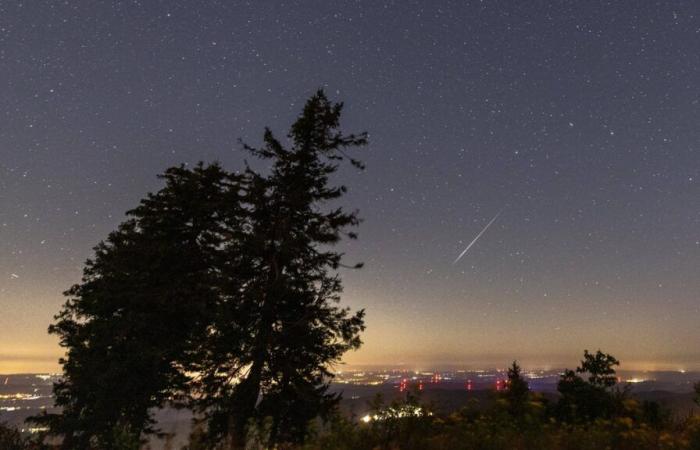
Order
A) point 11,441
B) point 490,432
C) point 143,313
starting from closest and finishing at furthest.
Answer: point 490,432 < point 11,441 < point 143,313

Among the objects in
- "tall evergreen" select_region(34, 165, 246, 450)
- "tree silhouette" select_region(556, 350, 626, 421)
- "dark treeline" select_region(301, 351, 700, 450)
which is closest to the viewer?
"dark treeline" select_region(301, 351, 700, 450)

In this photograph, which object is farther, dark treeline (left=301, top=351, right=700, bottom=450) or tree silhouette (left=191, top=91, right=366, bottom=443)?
tree silhouette (left=191, top=91, right=366, bottom=443)

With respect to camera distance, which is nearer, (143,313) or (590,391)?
(590,391)

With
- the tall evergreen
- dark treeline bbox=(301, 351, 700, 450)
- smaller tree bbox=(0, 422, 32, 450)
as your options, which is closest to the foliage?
smaller tree bbox=(0, 422, 32, 450)

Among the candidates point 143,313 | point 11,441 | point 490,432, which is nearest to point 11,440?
point 11,441

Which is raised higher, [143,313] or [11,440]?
[143,313]

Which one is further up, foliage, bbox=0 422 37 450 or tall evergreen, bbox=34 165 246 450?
tall evergreen, bbox=34 165 246 450

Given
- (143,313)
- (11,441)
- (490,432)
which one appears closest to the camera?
(490,432)

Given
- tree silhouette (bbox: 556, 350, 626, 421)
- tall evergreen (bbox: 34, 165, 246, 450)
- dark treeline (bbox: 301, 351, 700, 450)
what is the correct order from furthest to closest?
1. tall evergreen (bbox: 34, 165, 246, 450)
2. tree silhouette (bbox: 556, 350, 626, 421)
3. dark treeline (bbox: 301, 351, 700, 450)

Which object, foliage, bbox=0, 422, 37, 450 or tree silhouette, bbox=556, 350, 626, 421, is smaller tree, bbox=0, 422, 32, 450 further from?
tree silhouette, bbox=556, 350, 626, 421

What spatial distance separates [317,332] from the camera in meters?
15.5

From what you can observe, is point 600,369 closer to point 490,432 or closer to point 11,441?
point 490,432

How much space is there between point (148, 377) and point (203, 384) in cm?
301

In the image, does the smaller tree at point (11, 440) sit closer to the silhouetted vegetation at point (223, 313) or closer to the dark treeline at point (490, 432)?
the silhouetted vegetation at point (223, 313)
